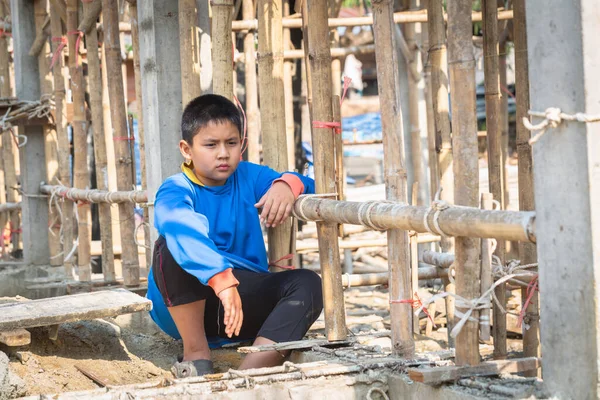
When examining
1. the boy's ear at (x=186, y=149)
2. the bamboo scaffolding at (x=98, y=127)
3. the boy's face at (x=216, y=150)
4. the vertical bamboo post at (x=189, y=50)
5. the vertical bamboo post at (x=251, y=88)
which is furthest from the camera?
the vertical bamboo post at (x=251, y=88)

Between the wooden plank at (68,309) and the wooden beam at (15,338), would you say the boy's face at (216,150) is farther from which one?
the wooden beam at (15,338)

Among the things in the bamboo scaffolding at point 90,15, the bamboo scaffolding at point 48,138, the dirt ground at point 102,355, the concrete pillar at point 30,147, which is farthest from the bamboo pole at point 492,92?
the concrete pillar at point 30,147

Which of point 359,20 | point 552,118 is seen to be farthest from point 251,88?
point 552,118

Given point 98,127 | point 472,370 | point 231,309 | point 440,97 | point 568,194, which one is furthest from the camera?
point 98,127

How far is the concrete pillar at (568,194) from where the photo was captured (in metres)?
2.24

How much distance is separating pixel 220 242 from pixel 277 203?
0.32m

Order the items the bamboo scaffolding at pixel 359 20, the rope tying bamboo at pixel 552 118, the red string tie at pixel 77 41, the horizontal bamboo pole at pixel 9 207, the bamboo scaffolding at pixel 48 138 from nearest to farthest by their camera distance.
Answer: the rope tying bamboo at pixel 552 118 → the red string tie at pixel 77 41 → the bamboo scaffolding at pixel 359 20 → the bamboo scaffolding at pixel 48 138 → the horizontal bamboo pole at pixel 9 207

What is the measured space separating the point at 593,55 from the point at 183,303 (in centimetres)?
206

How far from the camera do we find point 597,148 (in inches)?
88.7

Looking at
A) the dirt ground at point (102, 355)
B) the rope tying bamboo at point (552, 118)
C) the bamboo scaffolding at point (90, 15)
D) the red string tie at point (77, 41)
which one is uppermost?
the bamboo scaffolding at point (90, 15)

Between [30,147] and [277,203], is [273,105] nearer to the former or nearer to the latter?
[277,203]

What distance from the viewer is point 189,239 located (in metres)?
3.46

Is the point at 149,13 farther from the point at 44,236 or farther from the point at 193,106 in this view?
the point at 44,236

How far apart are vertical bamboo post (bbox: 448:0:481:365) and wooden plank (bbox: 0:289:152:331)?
1582 millimetres
